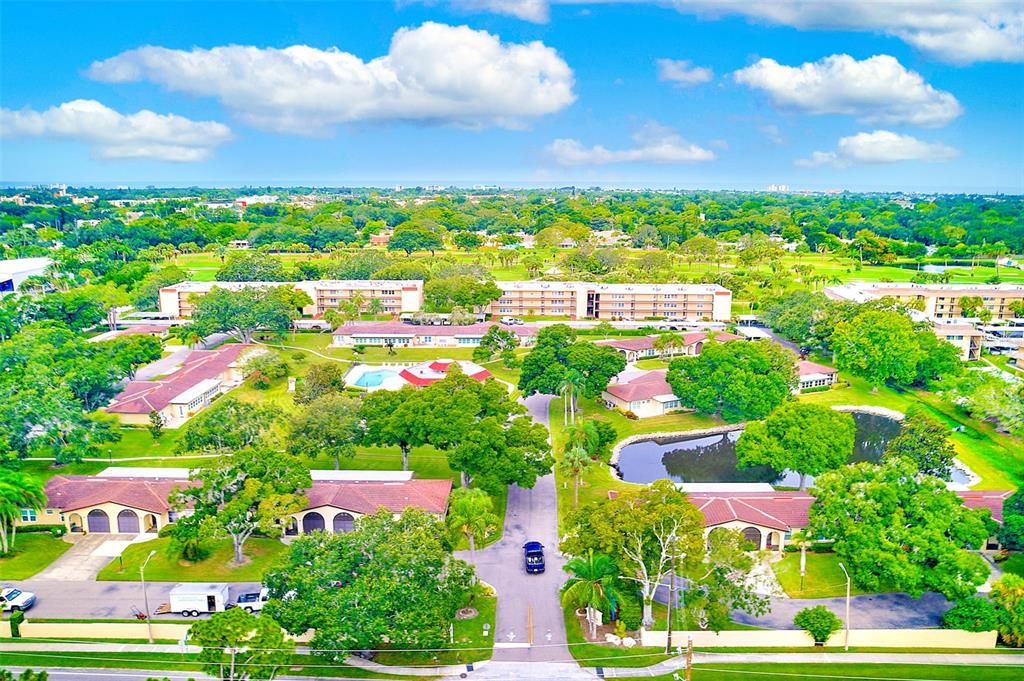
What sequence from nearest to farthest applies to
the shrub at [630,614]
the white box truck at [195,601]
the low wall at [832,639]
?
the low wall at [832,639] < the shrub at [630,614] < the white box truck at [195,601]

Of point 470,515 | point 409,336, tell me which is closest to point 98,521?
point 470,515

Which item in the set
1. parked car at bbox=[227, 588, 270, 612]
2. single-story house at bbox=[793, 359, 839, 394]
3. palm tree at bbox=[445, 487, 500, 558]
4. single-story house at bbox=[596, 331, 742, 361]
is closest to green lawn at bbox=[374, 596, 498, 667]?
palm tree at bbox=[445, 487, 500, 558]

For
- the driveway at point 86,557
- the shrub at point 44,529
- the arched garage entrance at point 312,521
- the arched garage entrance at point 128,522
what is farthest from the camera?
the arched garage entrance at point 128,522

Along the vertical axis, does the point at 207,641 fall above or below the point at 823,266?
below

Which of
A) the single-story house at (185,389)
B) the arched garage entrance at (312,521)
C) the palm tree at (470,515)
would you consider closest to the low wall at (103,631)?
the palm tree at (470,515)

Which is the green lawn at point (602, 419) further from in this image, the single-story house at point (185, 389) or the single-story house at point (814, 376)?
the single-story house at point (185, 389)

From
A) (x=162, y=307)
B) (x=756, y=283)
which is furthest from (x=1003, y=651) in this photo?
(x=162, y=307)

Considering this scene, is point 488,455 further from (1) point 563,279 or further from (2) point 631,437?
(1) point 563,279
